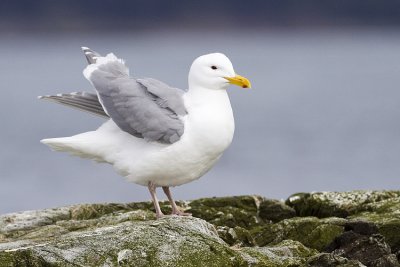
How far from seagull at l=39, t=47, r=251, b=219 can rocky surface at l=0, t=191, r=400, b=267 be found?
74 cm

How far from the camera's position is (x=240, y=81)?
13.5 metres

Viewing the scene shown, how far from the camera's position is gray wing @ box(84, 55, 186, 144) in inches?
526

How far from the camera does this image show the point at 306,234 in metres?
13.8

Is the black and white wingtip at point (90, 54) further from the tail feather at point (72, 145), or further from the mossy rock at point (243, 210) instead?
the mossy rock at point (243, 210)

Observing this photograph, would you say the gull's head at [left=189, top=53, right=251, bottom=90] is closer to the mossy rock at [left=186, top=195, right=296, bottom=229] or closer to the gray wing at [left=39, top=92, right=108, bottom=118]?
the gray wing at [left=39, top=92, right=108, bottom=118]

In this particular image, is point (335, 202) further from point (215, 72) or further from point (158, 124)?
point (158, 124)

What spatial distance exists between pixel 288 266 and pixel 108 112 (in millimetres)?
3461

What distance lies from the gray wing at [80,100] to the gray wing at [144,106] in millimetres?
255

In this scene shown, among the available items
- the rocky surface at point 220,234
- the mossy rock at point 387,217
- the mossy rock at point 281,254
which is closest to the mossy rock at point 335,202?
the rocky surface at point 220,234

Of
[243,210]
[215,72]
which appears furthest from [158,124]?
[243,210]

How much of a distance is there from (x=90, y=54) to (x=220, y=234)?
10.6 feet

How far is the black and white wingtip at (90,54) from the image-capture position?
14625 mm

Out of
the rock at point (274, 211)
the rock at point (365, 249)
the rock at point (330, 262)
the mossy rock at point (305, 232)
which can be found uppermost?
the rock at point (274, 211)

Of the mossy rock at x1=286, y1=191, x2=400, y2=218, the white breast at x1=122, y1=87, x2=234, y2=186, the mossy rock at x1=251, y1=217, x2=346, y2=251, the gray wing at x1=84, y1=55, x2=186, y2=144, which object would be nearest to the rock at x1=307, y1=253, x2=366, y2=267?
the mossy rock at x1=251, y1=217, x2=346, y2=251
